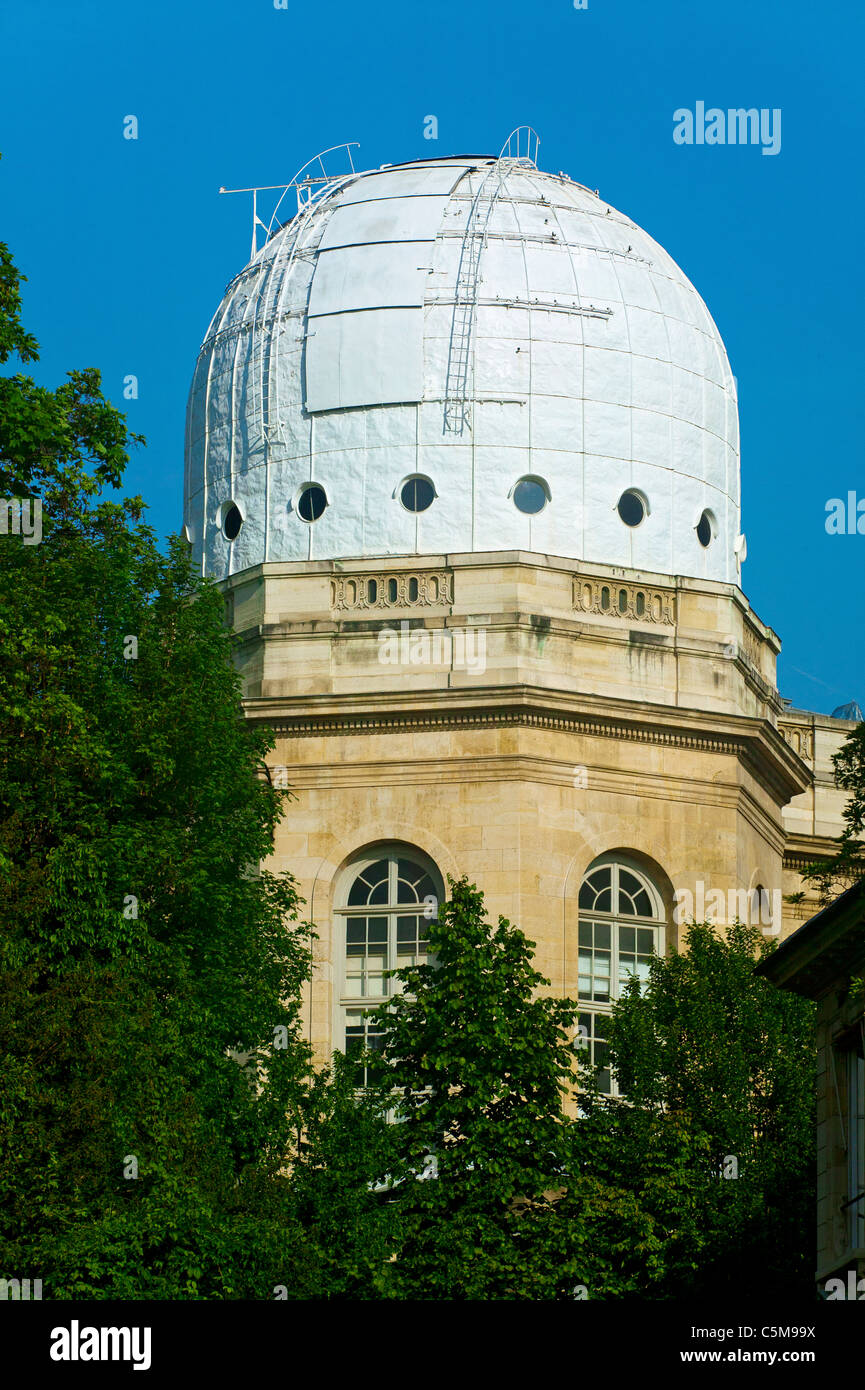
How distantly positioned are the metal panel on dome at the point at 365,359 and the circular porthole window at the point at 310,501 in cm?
148

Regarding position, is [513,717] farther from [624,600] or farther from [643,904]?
[643,904]

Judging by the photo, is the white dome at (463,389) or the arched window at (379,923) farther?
the white dome at (463,389)

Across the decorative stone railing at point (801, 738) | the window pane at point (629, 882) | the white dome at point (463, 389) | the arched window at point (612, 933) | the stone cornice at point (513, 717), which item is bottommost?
the arched window at point (612, 933)

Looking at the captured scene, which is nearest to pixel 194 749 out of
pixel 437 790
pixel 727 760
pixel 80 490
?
pixel 80 490

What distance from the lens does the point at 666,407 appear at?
2530 inches

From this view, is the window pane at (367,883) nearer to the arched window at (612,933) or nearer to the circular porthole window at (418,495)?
the arched window at (612,933)

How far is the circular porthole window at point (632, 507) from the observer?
6291 centimetres

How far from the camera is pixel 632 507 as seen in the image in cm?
6306

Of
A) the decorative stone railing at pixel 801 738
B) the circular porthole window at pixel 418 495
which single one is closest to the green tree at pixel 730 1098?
the circular porthole window at pixel 418 495

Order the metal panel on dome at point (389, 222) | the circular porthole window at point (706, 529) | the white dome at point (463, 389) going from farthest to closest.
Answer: the circular porthole window at point (706, 529), the metal panel on dome at point (389, 222), the white dome at point (463, 389)

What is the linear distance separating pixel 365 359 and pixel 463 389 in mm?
1961

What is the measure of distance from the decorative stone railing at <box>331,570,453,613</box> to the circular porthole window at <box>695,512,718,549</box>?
611 centimetres

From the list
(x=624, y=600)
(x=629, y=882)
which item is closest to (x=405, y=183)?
(x=624, y=600)
